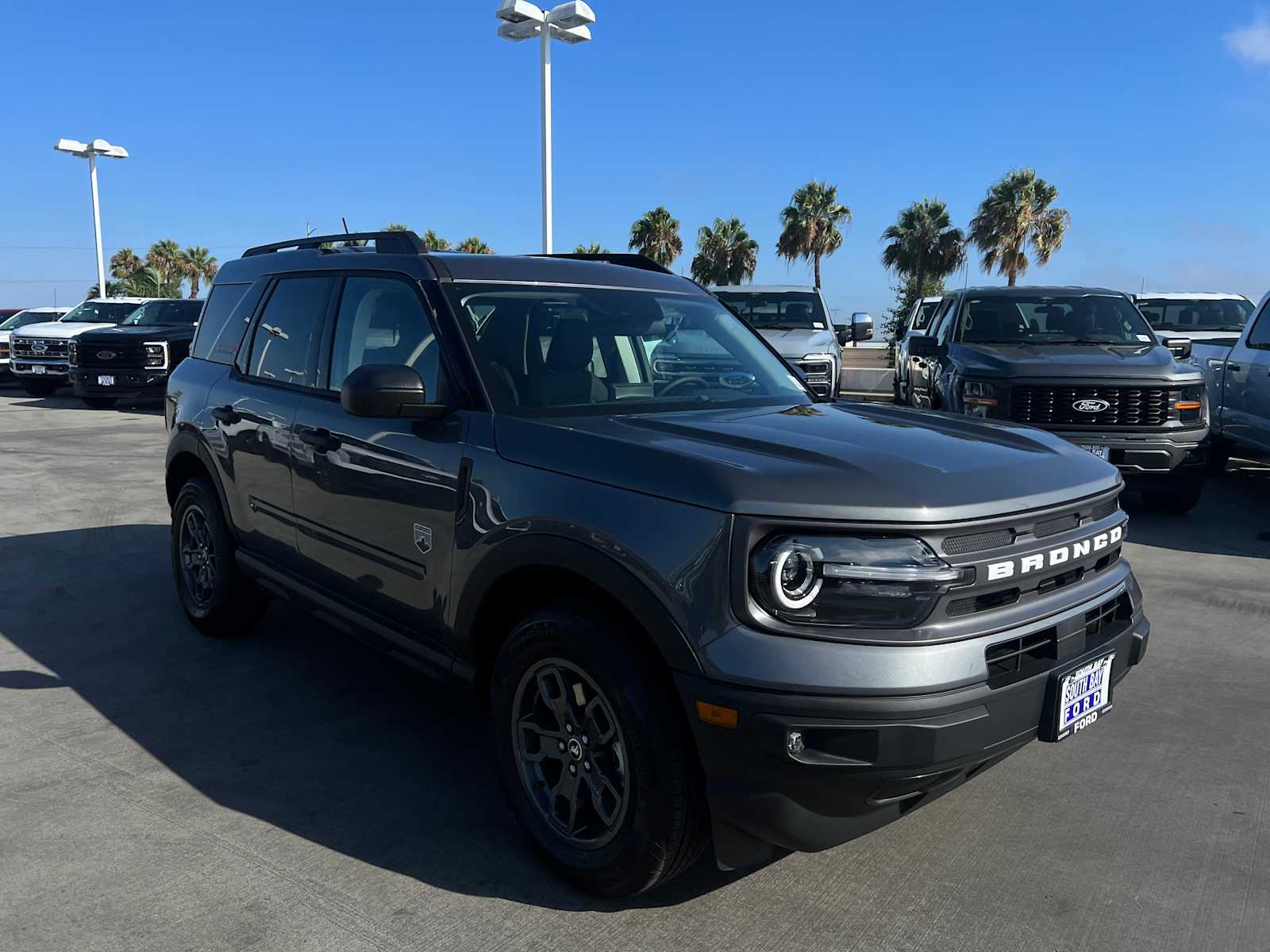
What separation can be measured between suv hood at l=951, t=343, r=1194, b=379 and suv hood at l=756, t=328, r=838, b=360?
3779 mm

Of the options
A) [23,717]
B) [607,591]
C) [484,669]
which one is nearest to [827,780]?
[607,591]

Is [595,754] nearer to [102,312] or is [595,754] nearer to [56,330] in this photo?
[56,330]

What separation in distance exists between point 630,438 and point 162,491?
7.86 meters

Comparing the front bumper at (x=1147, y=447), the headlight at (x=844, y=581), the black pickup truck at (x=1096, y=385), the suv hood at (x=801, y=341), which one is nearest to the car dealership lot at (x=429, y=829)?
the headlight at (x=844, y=581)

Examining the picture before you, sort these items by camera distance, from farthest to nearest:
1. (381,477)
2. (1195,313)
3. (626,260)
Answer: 1. (1195,313)
2. (626,260)
3. (381,477)

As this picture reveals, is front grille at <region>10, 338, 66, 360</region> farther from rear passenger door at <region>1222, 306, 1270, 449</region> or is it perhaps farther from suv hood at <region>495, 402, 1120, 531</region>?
suv hood at <region>495, 402, 1120, 531</region>

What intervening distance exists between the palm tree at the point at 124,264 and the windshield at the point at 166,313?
166ft

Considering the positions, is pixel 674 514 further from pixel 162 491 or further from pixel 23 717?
pixel 162 491

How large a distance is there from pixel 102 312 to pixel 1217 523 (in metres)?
20.5

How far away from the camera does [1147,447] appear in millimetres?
7762

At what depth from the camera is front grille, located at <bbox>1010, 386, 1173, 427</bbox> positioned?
308 inches

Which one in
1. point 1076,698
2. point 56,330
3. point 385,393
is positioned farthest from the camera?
point 56,330

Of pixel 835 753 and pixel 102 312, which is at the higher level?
pixel 102 312

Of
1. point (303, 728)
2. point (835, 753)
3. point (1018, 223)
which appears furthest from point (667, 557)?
point (1018, 223)
